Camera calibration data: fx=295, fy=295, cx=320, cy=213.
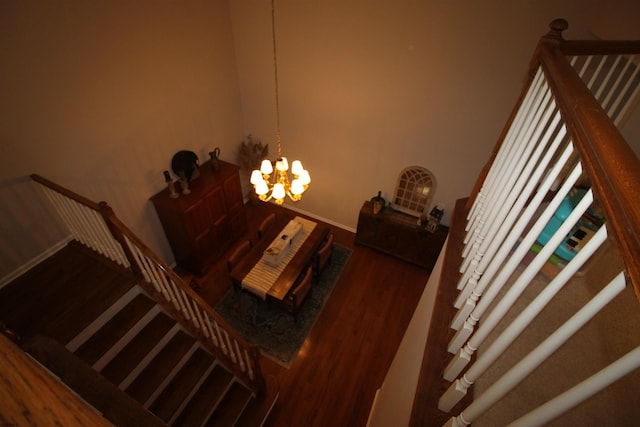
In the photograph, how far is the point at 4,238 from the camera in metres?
3.07

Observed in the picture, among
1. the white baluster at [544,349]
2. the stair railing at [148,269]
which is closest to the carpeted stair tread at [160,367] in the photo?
the stair railing at [148,269]

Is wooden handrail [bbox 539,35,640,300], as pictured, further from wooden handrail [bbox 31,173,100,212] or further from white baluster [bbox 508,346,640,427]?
wooden handrail [bbox 31,173,100,212]

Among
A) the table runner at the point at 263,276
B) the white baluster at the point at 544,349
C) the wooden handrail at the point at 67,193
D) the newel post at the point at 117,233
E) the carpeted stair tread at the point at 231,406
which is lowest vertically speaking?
the carpeted stair tread at the point at 231,406

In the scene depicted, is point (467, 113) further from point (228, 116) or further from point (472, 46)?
point (228, 116)

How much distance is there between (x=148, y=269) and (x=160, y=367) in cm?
100

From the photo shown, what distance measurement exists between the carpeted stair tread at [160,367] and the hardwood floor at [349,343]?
4.66 ft

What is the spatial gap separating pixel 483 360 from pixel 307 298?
4.17m

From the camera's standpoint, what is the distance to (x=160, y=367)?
2.93 metres

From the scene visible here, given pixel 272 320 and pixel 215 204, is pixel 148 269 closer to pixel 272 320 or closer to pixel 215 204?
pixel 215 204

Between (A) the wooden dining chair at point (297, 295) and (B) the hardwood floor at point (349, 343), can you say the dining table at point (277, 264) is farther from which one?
(B) the hardwood floor at point (349, 343)

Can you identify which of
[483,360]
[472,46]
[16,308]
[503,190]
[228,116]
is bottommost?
[16,308]

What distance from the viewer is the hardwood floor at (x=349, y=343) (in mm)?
3787

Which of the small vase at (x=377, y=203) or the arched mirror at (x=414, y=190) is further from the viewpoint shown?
the small vase at (x=377, y=203)

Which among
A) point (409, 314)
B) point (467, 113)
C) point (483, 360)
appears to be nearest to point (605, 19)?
point (467, 113)
